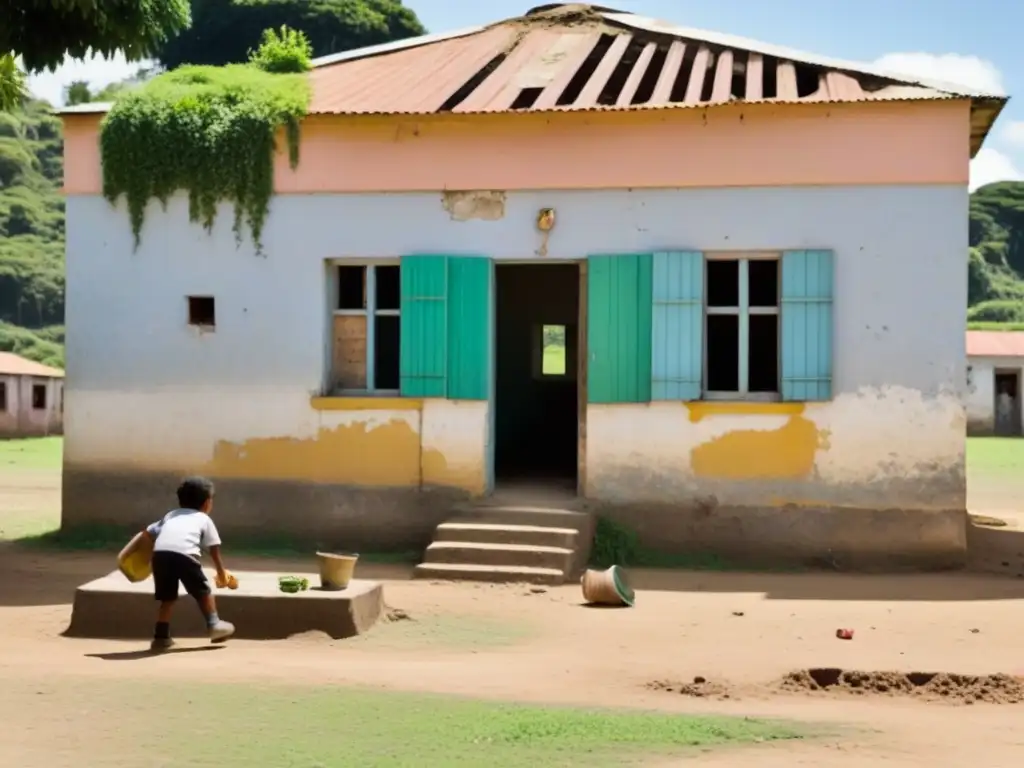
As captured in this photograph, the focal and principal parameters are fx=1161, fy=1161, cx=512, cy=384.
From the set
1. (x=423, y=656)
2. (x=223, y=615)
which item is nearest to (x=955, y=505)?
(x=423, y=656)

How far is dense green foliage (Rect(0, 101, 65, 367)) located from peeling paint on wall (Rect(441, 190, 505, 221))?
41657 mm

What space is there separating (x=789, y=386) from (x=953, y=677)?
16.9ft

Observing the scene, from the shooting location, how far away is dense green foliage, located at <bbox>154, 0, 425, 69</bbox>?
152 feet

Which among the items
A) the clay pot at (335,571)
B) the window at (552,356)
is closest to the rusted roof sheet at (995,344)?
the window at (552,356)

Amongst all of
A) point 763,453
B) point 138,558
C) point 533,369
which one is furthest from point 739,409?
point 533,369

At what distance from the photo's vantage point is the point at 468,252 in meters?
12.1

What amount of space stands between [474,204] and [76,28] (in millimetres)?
4143

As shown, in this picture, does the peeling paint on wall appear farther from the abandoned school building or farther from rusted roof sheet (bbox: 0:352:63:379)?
rusted roof sheet (bbox: 0:352:63:379)

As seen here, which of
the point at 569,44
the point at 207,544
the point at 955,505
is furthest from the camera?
the point at 569,44

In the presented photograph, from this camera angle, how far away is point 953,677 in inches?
259

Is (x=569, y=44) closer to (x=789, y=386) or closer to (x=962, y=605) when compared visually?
(x=789, y=386)

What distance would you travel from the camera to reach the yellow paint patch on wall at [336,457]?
39.6ft

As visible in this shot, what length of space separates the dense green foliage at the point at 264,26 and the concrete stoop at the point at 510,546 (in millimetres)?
37850

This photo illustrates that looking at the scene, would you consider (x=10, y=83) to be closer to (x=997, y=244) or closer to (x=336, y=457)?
(x=336, y=457)
